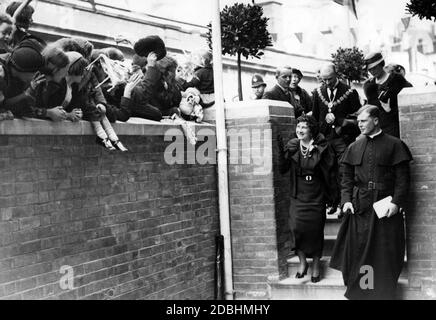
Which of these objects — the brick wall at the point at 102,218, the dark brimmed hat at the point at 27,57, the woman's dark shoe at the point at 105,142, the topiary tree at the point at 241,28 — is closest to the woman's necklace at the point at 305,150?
the brick wall at the point at 102,218

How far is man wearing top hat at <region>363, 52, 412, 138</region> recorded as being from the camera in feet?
23.6

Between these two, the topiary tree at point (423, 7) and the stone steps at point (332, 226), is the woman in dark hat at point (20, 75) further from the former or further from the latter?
the stone steps at point (332, 226)

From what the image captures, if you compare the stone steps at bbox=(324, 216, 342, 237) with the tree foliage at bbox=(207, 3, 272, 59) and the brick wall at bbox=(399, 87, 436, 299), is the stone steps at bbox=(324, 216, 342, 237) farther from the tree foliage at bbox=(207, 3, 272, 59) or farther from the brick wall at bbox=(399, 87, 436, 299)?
the tree foliage at bbox=(207, 3, 272, 59)

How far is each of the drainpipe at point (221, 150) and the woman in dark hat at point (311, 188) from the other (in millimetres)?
806

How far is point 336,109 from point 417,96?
1433mm

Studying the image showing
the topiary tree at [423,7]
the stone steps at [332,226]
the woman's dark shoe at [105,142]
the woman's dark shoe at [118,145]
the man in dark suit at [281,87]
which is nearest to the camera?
the woman's dark shoe at [105,142]

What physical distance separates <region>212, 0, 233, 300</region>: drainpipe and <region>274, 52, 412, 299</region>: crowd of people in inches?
27.0

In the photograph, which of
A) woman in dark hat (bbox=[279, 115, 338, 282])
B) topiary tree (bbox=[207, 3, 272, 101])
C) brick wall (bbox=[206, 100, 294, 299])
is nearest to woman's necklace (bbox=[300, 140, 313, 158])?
woman in dark hat (bbox=[279, 115, 338, 282])

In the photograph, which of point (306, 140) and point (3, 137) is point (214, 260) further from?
point (3, 137)

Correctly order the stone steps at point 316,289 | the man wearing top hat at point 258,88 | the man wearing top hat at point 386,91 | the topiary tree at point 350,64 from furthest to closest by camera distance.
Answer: the topiary tree at point 350,64, the man wearing top hat at point 258,88, the man wearing top hat at point 386,91, the stone steps at point 316,289

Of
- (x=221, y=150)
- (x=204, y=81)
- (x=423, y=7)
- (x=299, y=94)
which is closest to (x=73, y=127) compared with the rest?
(x=221, y=150)

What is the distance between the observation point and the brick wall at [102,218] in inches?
190

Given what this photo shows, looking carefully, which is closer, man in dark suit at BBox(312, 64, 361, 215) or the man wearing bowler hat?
man in dark suit at BBox(312, 64, 361, 215)
